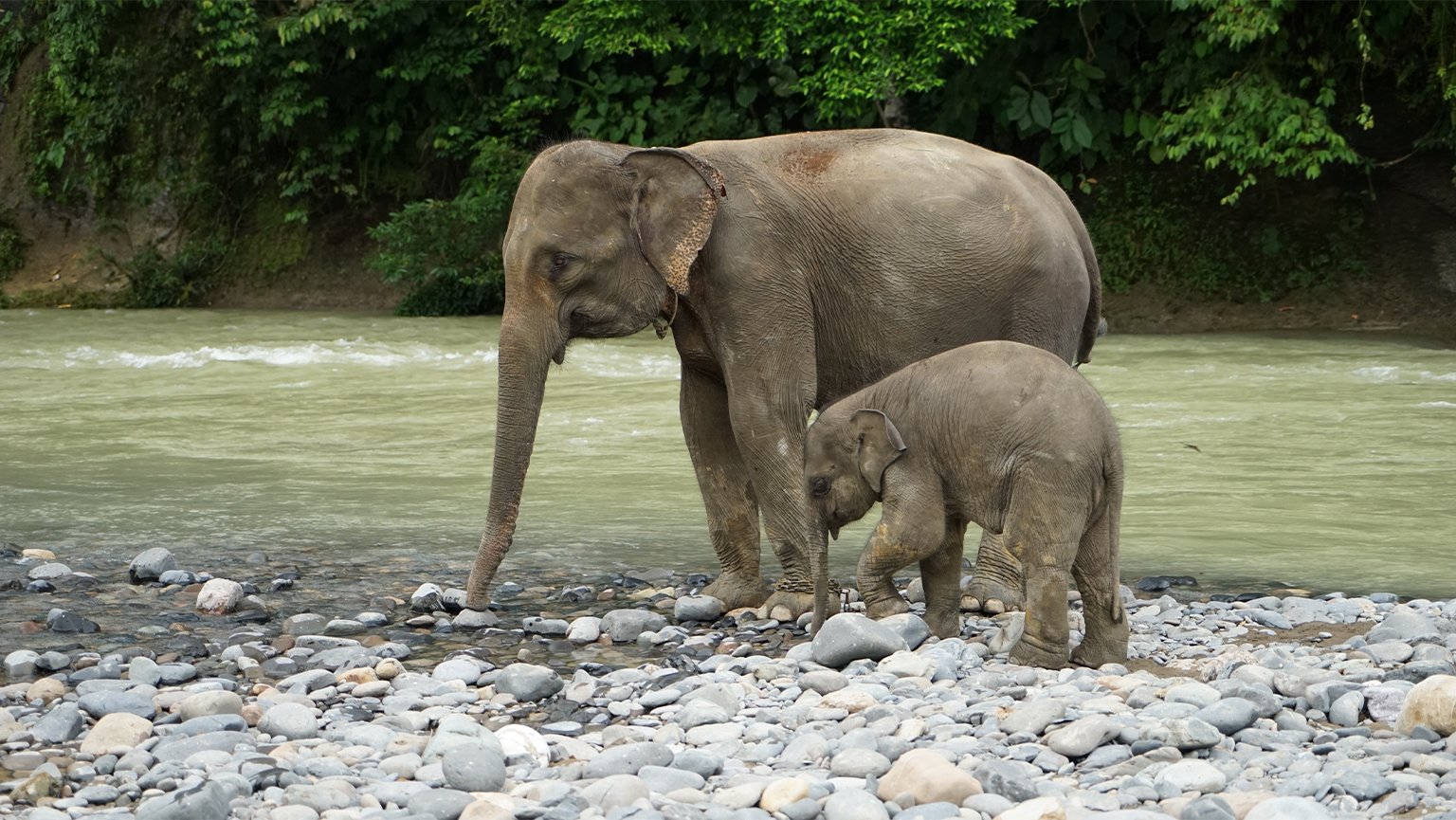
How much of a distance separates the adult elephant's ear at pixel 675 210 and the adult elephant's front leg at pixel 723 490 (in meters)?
0.76

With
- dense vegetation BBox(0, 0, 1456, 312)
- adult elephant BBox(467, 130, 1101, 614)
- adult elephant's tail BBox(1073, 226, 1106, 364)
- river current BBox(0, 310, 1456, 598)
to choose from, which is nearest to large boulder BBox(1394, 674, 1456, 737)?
adult elephant BBox(467, 130, 1101, 614)

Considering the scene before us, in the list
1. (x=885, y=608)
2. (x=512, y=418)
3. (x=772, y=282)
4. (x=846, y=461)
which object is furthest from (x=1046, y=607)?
(x=512, y=418)

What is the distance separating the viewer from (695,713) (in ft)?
16.4

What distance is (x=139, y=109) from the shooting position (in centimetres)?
2533

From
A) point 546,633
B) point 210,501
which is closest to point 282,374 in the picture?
point 210,501

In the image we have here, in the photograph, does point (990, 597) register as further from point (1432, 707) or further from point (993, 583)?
point (1432, 707)

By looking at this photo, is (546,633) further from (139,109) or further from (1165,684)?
(139,109)

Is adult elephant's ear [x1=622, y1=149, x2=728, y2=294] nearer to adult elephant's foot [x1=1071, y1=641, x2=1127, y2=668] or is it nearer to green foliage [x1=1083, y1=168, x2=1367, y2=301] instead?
adult elephant's foot [x1=1071, y1=641, x2=1127, y2=668]

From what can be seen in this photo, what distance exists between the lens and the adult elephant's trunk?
20.4 ft

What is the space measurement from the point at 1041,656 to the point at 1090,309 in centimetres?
222

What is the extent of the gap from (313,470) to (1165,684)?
6.55m

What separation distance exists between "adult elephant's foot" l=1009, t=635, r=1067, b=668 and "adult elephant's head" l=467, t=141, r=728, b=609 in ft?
5.76

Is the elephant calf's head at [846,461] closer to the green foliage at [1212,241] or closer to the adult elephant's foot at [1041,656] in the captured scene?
the adult elephant's foot at [1041,656]

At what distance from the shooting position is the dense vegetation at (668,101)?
19.1m
